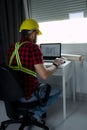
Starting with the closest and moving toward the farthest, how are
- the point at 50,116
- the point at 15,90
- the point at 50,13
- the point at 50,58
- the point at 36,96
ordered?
the point at 15,90
the point at 36,96
the point at 50,116
the point at 50,58
the point at 50,13

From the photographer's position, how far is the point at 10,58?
1.65m

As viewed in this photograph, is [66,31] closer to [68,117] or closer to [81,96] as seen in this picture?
[81,96]

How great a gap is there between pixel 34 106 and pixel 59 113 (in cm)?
74

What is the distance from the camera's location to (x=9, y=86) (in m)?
1.50

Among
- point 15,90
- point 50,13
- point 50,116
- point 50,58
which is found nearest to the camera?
point 15,90

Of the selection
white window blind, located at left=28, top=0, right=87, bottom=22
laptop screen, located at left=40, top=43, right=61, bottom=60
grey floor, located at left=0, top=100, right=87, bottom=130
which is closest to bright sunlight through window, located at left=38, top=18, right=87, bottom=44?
white window blind, located at left=28, top=0, right=87, bottom=22

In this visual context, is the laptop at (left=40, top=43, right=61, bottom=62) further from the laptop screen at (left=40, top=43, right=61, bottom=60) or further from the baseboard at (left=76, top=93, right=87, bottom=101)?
the baseboard at (left=76, top=93, right=87, bottom=101)

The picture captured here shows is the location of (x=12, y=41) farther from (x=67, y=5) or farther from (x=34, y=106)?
(x=34, y=106)

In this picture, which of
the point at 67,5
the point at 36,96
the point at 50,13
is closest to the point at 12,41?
the point at 50,13

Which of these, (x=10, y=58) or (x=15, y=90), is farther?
(x=10, y=58)

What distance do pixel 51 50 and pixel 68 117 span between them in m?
0.86

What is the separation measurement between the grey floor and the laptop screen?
0.68 m

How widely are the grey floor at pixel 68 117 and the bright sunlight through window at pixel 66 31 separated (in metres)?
0.88

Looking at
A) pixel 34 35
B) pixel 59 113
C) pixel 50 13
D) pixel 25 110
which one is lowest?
pixel 59 113
